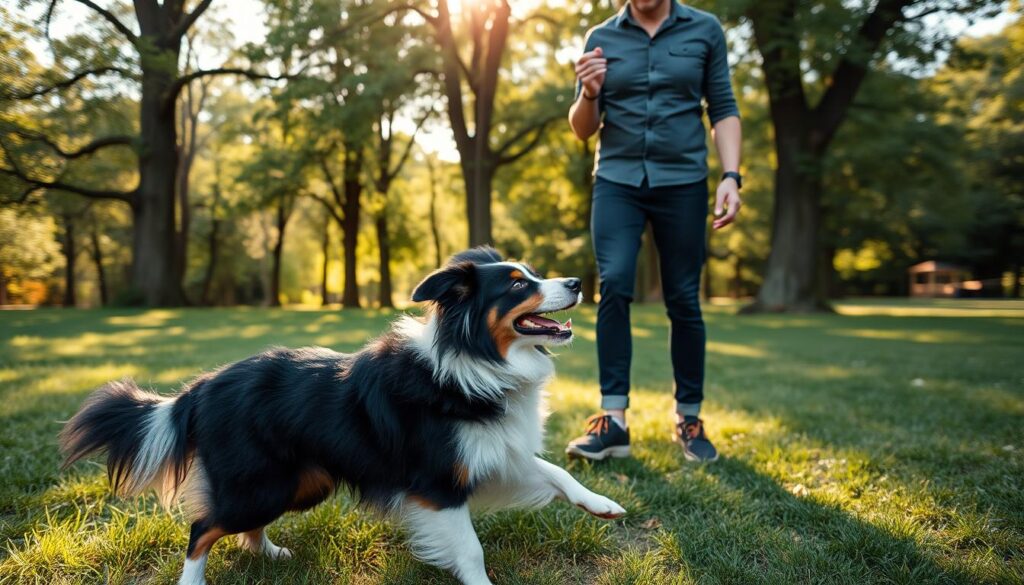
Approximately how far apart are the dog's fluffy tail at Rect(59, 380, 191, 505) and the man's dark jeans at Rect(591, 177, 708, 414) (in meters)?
2.30

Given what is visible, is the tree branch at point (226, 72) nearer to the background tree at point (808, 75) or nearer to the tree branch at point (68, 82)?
the tree branch at point (68, 82)

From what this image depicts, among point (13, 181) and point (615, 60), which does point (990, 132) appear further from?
point (13, 181)

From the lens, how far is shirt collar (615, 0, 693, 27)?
11.9ft

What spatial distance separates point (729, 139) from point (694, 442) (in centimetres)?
197

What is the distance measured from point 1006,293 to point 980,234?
4850 millimetres

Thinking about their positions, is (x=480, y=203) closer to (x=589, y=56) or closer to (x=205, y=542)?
(x=589, y=56)

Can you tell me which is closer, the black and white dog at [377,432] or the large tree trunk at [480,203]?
the black and white dog at [377,432]

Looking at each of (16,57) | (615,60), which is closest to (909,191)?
(615,60)

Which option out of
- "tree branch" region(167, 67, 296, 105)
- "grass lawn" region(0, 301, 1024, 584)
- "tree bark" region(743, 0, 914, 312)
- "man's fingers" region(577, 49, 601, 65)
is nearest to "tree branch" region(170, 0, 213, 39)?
"tree branch" region(167, 67, 296, 105)

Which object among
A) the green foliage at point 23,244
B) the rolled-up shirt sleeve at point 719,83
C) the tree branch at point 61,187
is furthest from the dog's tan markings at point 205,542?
the green foliage at point 23,244

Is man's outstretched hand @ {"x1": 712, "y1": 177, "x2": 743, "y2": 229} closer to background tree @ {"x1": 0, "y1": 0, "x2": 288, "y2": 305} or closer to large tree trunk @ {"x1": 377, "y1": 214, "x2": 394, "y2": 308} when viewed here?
background tree @ {"x1": 0, "y1": 0, "x2": 288, "y2": 305}

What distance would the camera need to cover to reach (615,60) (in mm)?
3695

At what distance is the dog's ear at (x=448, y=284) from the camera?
2.45m

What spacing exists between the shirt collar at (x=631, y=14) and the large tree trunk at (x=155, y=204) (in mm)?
19337
